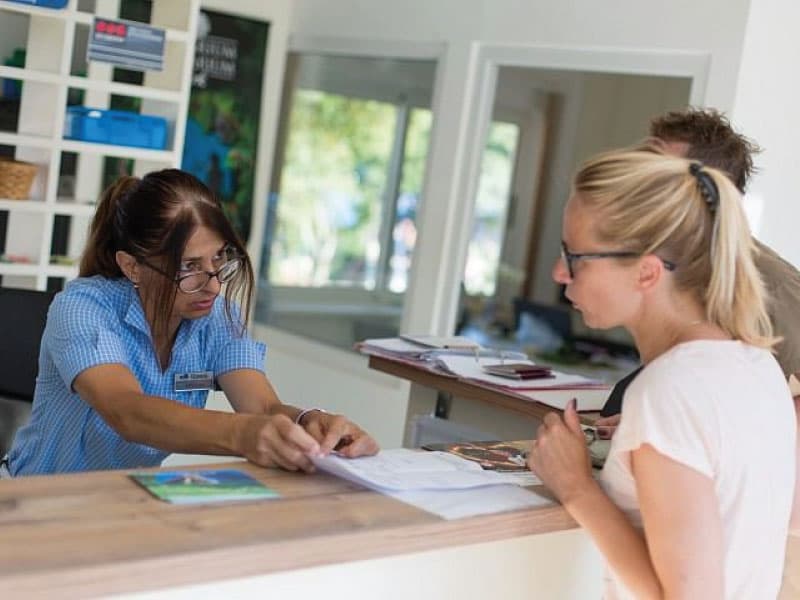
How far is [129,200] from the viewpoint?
231cm

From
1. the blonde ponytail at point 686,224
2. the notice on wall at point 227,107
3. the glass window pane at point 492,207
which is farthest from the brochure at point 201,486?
the glass window pane at point 492,207

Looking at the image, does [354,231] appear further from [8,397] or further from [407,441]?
[8,397]

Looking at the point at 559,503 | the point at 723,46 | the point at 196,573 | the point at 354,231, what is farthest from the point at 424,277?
the point at 196,573

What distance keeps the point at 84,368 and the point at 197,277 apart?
10.7 inches

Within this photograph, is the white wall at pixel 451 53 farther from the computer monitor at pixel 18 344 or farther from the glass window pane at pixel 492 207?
the computer monitor at pixel 18 344

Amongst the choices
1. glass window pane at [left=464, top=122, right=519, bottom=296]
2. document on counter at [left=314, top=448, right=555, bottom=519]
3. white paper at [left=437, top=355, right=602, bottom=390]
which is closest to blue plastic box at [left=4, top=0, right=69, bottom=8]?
white paper at [left=437, top=355, right=602, bottom=390]

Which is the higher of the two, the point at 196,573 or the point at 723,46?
the point at 723,46

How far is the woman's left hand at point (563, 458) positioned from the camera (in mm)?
1756

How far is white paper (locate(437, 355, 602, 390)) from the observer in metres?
3.11

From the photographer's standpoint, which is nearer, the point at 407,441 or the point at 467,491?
the point at 467,491

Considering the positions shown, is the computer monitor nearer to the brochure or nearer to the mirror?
the brochure

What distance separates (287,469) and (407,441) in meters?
1.80

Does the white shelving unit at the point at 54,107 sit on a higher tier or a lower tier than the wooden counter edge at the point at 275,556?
higher

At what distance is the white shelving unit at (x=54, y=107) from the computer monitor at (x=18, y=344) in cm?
182
